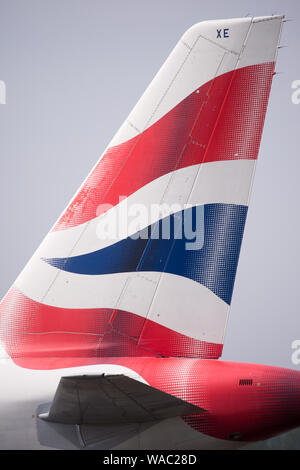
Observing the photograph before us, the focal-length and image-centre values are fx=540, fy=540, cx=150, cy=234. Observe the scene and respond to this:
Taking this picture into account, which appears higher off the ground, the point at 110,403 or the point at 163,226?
the point at 163,226

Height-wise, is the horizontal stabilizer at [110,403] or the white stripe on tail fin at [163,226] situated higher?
the white stripe on tail fin at [163,226]

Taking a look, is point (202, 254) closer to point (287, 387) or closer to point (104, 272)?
point (104, 272)

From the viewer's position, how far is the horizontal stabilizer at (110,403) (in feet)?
17.7

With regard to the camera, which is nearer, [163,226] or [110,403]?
[110,403]

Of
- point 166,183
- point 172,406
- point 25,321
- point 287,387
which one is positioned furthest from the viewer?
point 166,183

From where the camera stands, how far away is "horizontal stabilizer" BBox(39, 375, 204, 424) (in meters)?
5.38

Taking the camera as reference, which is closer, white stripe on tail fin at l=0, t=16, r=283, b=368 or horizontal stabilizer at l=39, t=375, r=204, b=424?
horizontal stabilizer at l=39, t=375, r=204, b=424

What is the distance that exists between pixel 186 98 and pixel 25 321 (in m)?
4.15

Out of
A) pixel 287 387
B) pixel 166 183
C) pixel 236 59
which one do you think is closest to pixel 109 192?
pixel 166 183

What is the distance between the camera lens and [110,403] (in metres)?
5.75

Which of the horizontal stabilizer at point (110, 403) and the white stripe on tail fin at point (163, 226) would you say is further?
the white stripe on tail fin at point (163, 226)

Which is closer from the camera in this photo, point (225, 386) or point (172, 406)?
point (172, 406)

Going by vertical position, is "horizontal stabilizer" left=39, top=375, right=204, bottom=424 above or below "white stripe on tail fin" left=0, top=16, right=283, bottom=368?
below
